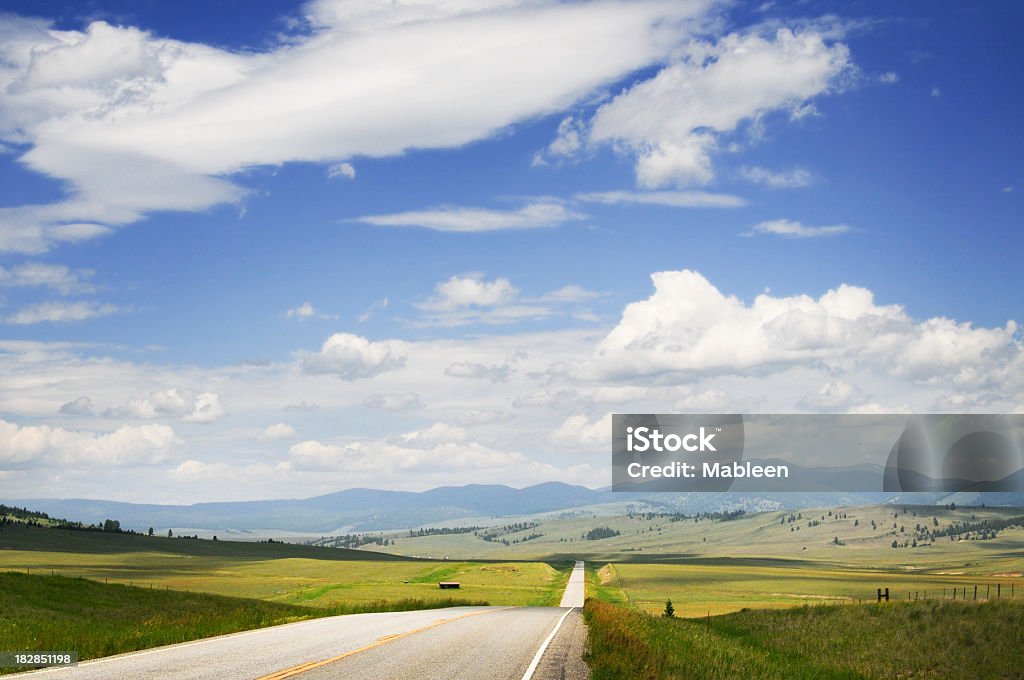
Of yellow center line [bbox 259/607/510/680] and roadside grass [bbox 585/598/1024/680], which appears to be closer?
yellow center line [bbox 259/607/510/680]

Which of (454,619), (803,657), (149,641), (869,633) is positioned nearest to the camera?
(149,641)

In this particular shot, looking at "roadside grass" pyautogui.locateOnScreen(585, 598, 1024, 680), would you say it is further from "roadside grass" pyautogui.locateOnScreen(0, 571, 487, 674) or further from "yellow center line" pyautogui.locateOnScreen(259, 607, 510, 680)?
"roadside grass" pyautogui.locateOnScreen(0, 571, 487, 674)

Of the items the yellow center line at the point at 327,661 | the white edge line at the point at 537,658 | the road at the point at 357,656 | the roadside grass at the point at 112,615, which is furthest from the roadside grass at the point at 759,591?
the yellow center line at the point at 327,661

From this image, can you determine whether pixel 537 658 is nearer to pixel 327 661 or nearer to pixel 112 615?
pixel 327 661

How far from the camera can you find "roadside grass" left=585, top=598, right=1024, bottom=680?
1112 inches

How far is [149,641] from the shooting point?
84.4ft

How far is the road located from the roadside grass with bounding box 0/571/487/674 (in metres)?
1.42

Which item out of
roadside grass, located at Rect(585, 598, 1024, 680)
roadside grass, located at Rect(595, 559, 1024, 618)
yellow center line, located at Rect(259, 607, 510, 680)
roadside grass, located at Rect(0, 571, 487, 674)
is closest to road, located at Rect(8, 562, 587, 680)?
yellow center line, located at Rect(259, 607, 510, 680)

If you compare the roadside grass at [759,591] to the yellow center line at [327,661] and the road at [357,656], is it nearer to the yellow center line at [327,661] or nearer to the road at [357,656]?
the road at [357,656]

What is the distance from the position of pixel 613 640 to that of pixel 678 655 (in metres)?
2.39

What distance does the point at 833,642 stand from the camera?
5031cm

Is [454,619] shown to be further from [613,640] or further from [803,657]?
[803,657]

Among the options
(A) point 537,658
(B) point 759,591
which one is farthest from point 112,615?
(B) point 759,591

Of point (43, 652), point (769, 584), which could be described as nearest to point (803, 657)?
point (43, 652)
